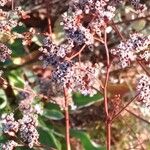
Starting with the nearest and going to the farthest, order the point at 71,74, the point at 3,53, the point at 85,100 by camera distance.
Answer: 1. the point at 71,74
2. the point at 3,53
3. the point at 85,100

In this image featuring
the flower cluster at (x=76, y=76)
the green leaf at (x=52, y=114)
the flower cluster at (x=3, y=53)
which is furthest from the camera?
the green leaf at (x=52, y=114)

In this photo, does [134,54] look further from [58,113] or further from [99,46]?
[99,46]

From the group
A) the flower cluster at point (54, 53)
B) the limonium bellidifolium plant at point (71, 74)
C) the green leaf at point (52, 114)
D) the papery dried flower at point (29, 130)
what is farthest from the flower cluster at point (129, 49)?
the green leaf at point (52, 114)

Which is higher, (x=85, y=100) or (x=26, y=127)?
(x=85, y=100)

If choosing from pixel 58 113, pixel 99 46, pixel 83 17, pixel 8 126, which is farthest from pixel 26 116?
pixel 99 46

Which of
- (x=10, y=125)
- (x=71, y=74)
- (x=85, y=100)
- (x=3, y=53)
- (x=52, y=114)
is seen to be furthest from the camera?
(x=85, y=100)

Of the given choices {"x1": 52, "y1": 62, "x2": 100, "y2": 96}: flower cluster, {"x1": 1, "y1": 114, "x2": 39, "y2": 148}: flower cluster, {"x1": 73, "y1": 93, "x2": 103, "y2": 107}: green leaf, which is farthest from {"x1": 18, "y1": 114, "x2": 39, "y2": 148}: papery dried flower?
{"x1": 73, "y1": 93, "x2": 103, "y2": 107}: green leaf

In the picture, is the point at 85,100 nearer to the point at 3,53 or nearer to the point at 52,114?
the point at 52,114

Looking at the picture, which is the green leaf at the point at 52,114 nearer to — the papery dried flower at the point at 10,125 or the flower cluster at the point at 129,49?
the papery dried flower at the point at 10,125

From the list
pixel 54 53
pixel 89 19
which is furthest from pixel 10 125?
pixel 89 19
